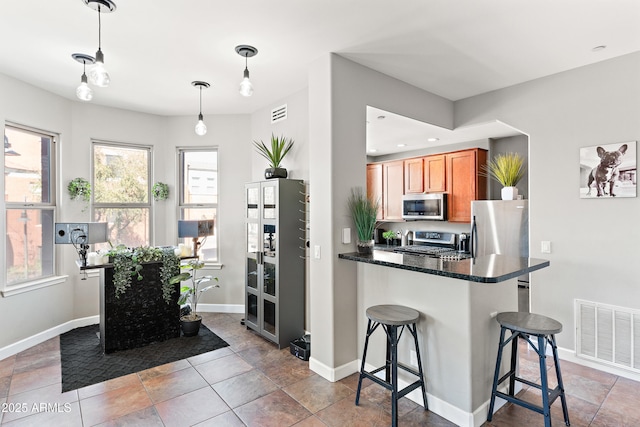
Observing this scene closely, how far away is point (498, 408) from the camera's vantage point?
2.38 metres

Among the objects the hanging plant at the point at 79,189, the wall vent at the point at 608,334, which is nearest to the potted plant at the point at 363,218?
the wall vent at the point at 608,334

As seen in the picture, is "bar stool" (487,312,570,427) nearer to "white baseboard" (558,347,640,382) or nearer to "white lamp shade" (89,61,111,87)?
"white baseboard" (558,347,640,382)

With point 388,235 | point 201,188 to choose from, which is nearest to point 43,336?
point 201,188

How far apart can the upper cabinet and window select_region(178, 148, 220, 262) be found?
2788 millimetres

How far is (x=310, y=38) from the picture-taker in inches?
102

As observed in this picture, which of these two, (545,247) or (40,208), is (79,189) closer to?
(40,208)

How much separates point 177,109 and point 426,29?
3.35 meters

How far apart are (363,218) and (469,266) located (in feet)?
3.05

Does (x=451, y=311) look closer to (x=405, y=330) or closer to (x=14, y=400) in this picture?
(x=405, y=330)

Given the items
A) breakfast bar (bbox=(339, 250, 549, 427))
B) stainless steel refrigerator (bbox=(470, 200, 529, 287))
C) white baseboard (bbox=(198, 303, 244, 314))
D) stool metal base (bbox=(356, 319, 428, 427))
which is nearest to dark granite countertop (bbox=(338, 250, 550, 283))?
breakfast bar (bbox=(339, 250, 549, 427))

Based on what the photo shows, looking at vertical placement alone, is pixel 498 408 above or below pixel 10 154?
below

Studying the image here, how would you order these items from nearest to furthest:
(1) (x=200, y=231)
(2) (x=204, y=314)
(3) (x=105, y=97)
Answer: (3) (x=105, y=97) < (1) (x=200, y=231) < (2) (x=204, y=314)

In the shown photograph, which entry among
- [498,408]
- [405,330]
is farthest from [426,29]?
[498,408]

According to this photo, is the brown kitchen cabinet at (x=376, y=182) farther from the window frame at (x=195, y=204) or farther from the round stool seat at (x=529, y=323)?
the round stool seat at (x=529, y=323)
